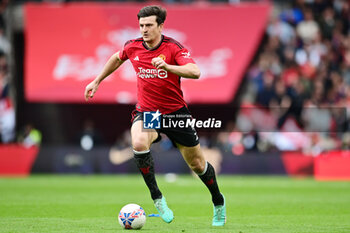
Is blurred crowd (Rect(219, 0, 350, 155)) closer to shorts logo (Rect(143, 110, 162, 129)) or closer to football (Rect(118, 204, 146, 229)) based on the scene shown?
shorts logo (Rect(143, 110, 162, 129))

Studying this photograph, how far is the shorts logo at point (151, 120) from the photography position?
8328 mm

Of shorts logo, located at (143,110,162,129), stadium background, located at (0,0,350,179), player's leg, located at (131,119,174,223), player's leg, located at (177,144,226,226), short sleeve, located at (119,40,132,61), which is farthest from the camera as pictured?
stadium background, located at (0,0,350,179)

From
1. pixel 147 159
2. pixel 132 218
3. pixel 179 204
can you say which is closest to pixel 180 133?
pixel 147 159

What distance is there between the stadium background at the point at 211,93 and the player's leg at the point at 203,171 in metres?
12.3

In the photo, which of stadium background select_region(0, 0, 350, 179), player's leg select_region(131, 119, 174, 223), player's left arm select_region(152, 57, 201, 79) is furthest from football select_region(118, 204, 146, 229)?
stadium background select_region(0, 0, 350, 179)

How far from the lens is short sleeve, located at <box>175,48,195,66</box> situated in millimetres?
8203

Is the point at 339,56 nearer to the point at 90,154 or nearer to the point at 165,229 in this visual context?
the point at 90,154

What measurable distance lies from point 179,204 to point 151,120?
442cm

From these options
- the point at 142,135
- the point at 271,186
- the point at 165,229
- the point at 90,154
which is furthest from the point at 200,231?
the point at 90,154

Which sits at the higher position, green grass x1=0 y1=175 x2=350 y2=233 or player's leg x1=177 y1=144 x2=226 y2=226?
player's leg x1=177 y1=144 x2=226 y2=226

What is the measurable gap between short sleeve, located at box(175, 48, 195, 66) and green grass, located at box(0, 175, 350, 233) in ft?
6.73

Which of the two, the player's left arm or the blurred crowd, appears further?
the blurred crowd

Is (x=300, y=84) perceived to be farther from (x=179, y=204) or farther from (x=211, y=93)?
(x=179, y=204)

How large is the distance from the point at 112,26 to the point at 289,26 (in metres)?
6.44
